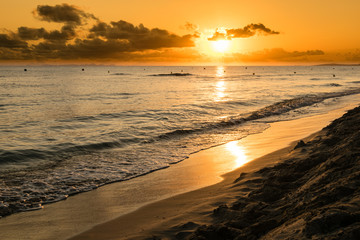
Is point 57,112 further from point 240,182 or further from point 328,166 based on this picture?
point 328,166

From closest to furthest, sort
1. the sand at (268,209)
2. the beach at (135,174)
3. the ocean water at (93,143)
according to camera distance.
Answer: the sand at (268,209) → the beach at (135,174) → the ocean water at (93,143)

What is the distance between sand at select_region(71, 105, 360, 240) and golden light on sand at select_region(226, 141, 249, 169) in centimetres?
196

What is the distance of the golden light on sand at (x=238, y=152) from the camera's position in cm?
1012

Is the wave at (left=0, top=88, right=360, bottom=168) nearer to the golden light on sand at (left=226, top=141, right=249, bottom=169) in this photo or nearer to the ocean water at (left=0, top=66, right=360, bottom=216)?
the ocean water at (left=0, top=66, right=360, bottom=216)

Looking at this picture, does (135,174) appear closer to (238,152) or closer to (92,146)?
(238,152)

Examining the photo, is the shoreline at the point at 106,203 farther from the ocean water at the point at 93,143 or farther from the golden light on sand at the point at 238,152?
the ocean water at the point at 93,143

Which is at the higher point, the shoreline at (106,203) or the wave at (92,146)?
the wave at (92,146)

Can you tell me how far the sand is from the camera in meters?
3.54

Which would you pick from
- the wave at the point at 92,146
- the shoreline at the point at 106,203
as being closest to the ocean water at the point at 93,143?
the wave at the point at 92,146

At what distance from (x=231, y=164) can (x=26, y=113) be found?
1977 centimetres

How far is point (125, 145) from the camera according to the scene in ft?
44.9

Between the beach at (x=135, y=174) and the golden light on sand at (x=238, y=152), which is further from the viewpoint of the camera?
the golden light on sand at (x=238, y=152)

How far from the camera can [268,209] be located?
197 inches

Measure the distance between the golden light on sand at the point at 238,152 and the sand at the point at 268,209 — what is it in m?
1.96
